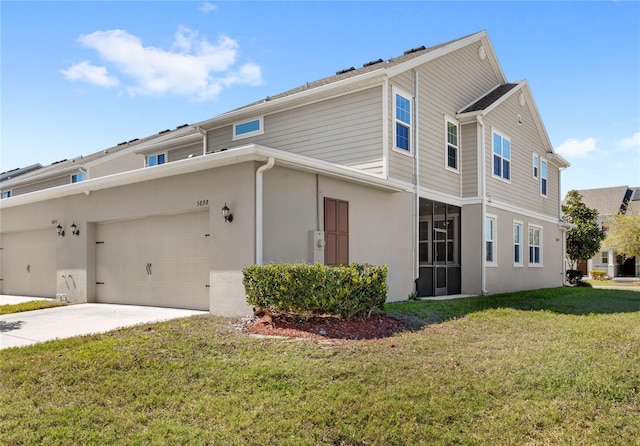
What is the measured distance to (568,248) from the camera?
1136 inches

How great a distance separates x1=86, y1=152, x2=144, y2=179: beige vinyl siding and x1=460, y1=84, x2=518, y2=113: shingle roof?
50.4ft

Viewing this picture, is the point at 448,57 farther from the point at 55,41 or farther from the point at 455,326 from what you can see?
the point at 55,41

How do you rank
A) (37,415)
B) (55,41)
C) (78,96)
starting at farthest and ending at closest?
1. (78,96)
2. (55,41)
3. (37,415)

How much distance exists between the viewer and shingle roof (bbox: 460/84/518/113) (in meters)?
15.3

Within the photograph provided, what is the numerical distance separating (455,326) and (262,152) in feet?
15.7

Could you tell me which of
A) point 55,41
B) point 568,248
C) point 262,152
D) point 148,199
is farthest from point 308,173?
point 568,248

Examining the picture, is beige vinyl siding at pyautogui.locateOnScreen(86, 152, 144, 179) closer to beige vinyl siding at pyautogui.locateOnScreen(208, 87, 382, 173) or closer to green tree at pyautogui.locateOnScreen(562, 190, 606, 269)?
beige vinyl siding at pyautogui.locateOnScreen(208, 87, 382, 173)

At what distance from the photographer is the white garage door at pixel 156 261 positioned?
1028 centimetres

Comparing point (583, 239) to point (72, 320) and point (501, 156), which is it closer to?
point (501, 156)

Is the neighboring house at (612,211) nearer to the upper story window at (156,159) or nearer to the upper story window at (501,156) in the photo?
the upper story window at (501,156)

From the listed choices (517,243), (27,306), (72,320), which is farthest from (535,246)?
(27,306)

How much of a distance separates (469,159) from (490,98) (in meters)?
2.79

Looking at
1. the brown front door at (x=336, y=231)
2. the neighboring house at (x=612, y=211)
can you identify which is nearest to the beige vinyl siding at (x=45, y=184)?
the brown front door at (x=336, y=231)

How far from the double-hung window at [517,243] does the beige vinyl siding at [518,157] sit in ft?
2.69
